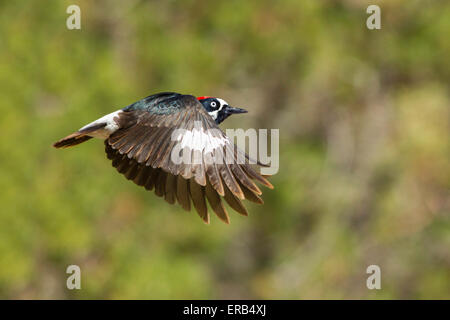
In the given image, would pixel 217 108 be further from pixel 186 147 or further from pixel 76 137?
pixel 76 137

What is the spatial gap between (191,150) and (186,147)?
0.13 ft

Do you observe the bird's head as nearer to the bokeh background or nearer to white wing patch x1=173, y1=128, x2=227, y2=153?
white wing patch x1=173, y1=128, x2=227, y2=153

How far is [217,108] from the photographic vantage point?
15.4ft

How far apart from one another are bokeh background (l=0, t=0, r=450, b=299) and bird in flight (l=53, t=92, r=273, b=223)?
8.30 metres

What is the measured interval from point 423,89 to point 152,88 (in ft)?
19.8

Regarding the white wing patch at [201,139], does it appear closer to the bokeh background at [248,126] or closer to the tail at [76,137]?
the tail at [76,137]

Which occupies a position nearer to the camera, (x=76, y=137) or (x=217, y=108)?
(x=76, y=137)

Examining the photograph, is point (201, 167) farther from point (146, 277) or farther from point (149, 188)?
point (146, 277)

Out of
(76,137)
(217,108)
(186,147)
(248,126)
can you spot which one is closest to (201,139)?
(186,147)

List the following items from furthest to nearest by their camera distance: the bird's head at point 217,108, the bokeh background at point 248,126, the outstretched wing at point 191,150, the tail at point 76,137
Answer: the bokeh background at point 248,126 < the bird's head at point 217,108 < the tail at point 76,137 < the outstretched wing at point 191,150

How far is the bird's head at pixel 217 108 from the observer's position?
4.64m

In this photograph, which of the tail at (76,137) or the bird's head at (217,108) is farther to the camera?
the bird's head at (217,108)

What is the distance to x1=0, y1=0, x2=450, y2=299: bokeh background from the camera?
13445 mm

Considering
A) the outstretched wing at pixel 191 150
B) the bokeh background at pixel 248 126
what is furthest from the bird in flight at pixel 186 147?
the bokeh background at pixel 248 126
